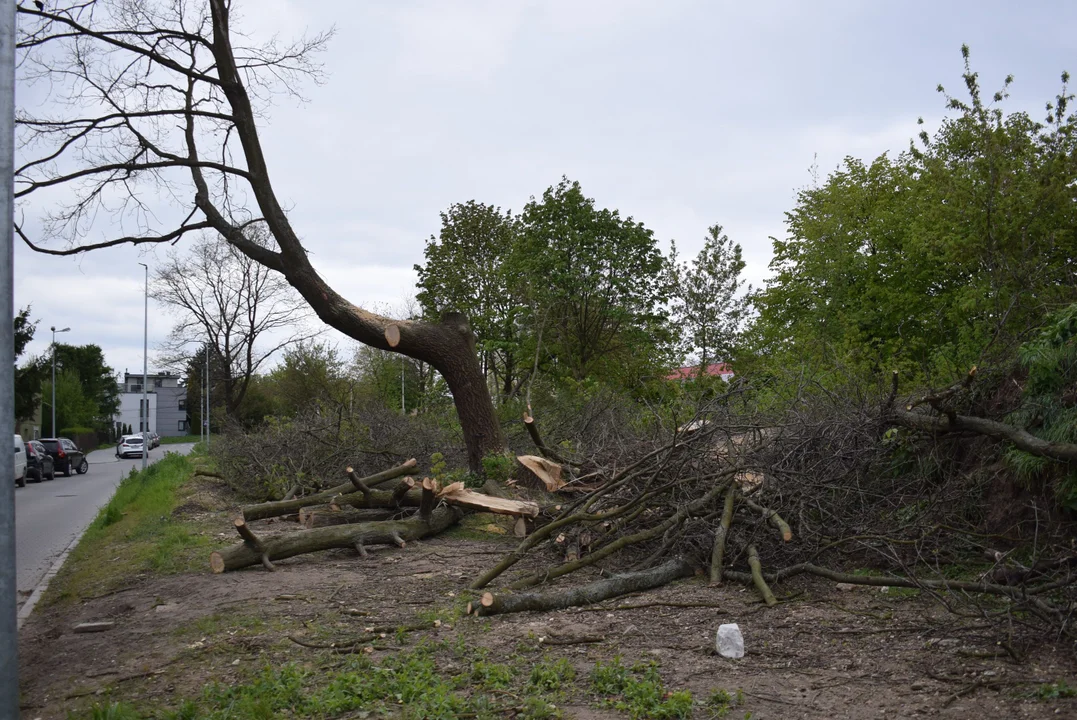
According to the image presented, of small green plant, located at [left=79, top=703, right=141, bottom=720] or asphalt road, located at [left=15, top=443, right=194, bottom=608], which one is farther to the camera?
asphalt road, located at [left=15, top=443, right=194, bottom=608]

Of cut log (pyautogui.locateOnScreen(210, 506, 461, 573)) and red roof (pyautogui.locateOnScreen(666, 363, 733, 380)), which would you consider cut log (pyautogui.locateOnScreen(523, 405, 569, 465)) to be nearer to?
cut log (pyautogui.locateOnScreen(210, 506, 461, 573))

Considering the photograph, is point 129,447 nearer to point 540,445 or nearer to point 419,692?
point 540,445

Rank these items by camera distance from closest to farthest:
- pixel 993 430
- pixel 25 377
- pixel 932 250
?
pixel 993 430 → pixel 932 250 → pixel 25 377

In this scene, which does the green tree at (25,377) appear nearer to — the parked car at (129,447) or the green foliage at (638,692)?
the parked car at (129,447)

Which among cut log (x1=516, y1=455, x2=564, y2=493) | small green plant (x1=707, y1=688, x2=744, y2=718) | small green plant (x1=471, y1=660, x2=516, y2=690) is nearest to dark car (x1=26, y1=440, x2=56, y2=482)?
cut log (x1=516, y1=455, x2=564, y2=493)

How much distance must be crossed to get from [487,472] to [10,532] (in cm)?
834

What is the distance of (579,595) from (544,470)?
3791mm

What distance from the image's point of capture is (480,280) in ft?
106

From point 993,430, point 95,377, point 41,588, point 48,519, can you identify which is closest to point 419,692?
point 993,430

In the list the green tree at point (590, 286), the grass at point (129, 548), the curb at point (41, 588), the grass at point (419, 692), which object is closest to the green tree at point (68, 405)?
the green tree at point (590, 286)

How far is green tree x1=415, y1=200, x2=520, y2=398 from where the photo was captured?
2987 centimetres

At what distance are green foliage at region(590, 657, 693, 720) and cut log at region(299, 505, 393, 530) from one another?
6.63 meters

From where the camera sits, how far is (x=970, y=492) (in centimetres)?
705

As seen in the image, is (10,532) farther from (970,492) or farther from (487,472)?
(487,472)
